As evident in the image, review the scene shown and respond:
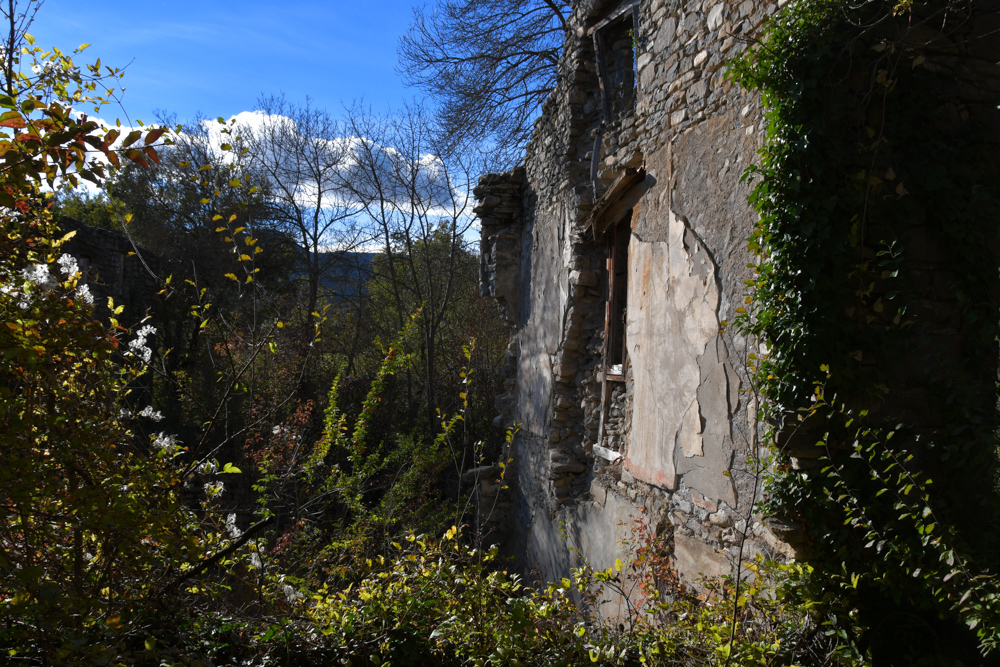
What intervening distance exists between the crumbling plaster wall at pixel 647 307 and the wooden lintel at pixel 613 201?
0.22ft

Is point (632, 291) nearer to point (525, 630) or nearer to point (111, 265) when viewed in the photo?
point (525, 630)

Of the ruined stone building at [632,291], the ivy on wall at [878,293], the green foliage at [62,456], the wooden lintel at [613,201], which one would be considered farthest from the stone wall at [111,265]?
the ivy on wall at [878,293]

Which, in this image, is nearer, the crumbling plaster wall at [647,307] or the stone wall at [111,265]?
the crumbling plaster wall at [647,307]

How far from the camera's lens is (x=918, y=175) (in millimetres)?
2924

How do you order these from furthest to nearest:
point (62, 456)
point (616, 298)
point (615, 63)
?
point (615, 63)
point (616, 298)
point (62, 456)

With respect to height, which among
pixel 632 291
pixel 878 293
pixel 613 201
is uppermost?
pixel 613 201

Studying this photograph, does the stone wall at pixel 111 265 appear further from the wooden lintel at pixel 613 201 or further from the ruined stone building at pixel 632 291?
the wooden lintel at pixel 613 201

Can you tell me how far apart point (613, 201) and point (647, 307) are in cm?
114

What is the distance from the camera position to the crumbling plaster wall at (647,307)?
330 cm

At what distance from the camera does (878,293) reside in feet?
9.46

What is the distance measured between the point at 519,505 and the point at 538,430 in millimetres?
1134

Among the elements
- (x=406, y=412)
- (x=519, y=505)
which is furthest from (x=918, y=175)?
(x=406, y=412)

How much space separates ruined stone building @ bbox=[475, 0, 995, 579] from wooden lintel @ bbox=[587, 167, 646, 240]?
0.02 m

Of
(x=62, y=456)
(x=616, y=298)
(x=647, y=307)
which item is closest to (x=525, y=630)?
(x=62, y=456)
